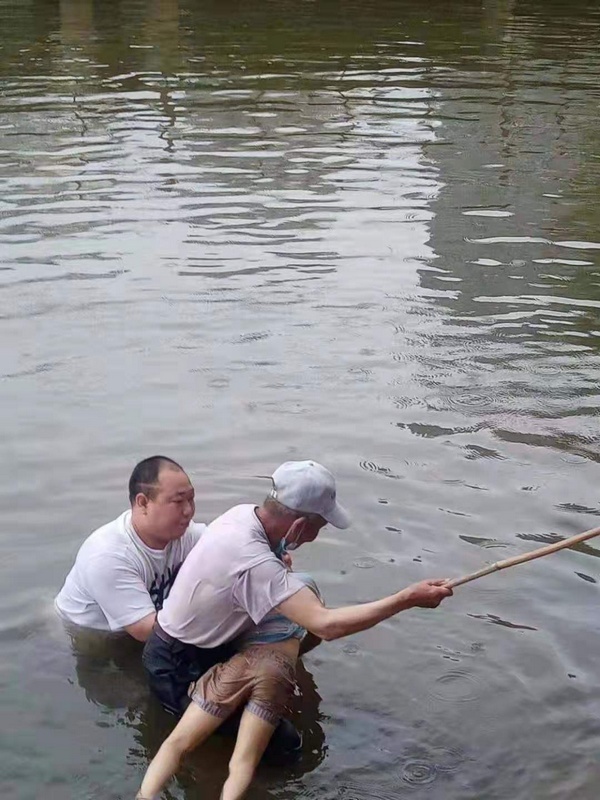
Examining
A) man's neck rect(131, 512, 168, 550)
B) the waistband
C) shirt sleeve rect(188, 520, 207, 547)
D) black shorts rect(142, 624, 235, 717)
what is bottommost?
black shorts rect(142, 624, 235, 717)

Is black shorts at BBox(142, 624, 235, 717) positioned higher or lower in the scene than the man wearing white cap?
lower

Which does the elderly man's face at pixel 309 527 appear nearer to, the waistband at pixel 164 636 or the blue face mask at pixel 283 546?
the blue face mask at pixel 283 546

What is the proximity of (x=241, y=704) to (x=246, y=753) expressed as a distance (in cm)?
22

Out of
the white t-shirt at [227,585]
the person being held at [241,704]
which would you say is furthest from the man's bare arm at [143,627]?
the person being held at [241,704]

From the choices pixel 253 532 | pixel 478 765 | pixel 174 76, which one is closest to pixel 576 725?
pixel 478 765

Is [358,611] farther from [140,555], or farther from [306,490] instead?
[140,555]

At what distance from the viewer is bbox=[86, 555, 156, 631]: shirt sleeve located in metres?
5.07

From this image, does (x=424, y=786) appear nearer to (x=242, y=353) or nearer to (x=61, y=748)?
(x=61, y=748)

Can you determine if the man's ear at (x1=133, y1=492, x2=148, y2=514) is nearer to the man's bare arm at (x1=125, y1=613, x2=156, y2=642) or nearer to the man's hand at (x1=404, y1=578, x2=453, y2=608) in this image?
the man's bare arm at (x1=125, y1=613, x2=156, y2=642)

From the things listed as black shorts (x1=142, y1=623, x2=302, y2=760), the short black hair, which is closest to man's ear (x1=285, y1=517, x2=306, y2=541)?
black shorts (x1=142, y1=623, x2=302, y2=760)

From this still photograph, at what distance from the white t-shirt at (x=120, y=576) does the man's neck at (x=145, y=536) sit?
0.02 m

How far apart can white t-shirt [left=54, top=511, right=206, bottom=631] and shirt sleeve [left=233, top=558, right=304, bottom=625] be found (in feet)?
2.32

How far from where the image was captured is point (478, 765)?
469 cm

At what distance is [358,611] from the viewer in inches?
169
